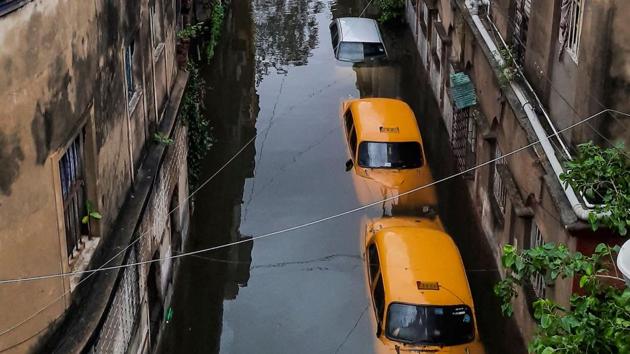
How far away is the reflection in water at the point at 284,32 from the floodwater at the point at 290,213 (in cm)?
9

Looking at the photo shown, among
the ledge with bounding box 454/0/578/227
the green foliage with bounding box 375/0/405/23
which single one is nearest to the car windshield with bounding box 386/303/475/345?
the ledge with bounding box 454/0/578/227

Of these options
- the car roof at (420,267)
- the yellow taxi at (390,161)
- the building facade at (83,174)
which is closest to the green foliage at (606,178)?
the building facade at (83,174)

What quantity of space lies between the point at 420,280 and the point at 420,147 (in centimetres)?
590

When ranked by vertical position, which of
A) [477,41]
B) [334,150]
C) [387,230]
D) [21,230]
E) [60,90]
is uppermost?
[60,90]

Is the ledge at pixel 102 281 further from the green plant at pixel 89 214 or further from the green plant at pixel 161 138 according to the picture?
the green plant at pixel 89 214

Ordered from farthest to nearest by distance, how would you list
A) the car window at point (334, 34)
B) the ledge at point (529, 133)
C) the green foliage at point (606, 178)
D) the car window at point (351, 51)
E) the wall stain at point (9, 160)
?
the car window at point (334, 34), the car window at point (351, 51), the ledge at point (529, 133), the green foliage at point (606, 178), the wall stain at point (9, 160)

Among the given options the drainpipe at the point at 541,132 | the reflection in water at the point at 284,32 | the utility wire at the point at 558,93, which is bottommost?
the reflection in water at the point at 284,32

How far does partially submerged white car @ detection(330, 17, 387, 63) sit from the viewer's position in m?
27.5

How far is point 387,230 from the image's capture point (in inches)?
610

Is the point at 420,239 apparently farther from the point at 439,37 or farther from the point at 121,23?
the point at 439,37

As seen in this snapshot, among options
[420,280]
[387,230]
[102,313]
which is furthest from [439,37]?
[102,313]

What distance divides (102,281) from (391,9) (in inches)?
886

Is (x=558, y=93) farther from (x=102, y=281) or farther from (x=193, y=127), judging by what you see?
(x=193, y=127)

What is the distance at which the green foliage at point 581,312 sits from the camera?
21.6 ft
